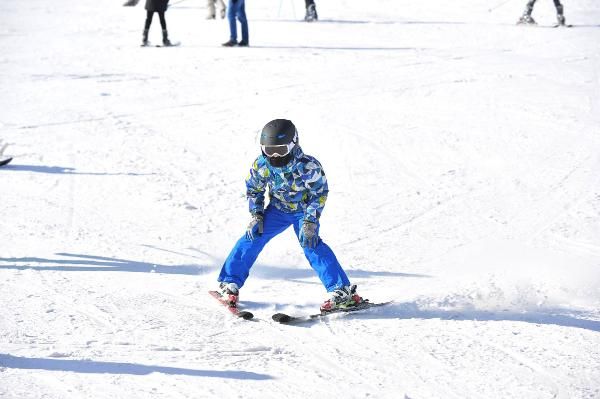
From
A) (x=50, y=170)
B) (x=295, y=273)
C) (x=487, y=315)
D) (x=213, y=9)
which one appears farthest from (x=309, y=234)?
(x=213, y=9)

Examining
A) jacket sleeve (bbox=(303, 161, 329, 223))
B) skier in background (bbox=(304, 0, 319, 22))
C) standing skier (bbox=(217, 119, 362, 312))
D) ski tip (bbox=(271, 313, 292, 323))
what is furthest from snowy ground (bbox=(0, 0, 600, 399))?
skier in background (bbox=(304, 0, 319, 22))

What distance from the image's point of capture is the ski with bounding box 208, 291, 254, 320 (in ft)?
18.0

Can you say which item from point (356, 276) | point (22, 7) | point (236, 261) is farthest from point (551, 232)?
point (22, 7)

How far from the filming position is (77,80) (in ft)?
44.0

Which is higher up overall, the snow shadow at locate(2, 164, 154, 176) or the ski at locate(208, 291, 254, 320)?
the snow shadow at locate(2, 164, 154, 176)

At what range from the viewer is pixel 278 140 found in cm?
512

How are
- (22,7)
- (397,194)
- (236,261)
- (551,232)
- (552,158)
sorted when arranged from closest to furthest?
(236,261) → (551,232) → (397,194) → (552,158) → (22,7)

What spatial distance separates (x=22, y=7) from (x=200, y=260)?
17.2 m

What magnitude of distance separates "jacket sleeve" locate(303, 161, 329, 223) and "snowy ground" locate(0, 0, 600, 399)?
832mm

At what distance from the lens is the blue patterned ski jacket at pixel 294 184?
17.4 feet

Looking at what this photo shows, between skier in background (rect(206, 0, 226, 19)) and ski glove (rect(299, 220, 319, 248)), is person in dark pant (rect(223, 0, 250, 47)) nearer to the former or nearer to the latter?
skier in background (rect(206, 0, 226, 19))

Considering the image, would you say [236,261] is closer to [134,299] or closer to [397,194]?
[134,299]

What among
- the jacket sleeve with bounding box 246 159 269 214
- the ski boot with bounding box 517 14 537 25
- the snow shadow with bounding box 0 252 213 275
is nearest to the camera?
the jacket sleeve with bounding box 246 159 269 214

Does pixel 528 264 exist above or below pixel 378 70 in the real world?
below
